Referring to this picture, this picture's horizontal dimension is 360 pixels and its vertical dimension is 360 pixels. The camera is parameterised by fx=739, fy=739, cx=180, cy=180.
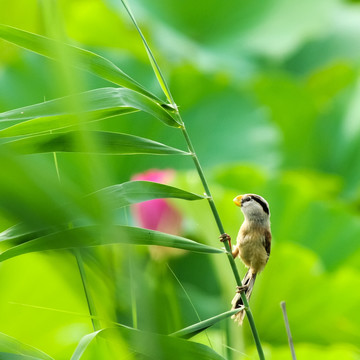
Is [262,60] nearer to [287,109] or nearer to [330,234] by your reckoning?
[287,109]

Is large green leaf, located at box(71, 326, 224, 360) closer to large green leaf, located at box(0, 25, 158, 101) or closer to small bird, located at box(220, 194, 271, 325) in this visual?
small bird, located at box(220, 194, 271, 325)

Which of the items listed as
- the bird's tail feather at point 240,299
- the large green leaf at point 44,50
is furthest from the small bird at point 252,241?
the large green leaf at point 44,50

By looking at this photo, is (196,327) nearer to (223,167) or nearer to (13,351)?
(13,351)

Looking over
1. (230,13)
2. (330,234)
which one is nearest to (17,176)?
(330,234)

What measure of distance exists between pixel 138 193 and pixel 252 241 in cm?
8

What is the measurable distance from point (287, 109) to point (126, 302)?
2071 millimetres

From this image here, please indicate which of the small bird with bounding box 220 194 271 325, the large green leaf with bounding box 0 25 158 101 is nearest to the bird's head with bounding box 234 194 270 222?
the small bird with bounding box 220 194 271 325

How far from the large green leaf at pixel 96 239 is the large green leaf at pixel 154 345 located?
0.04 meters

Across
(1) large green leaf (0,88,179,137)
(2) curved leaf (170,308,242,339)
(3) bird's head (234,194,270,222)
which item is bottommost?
(2) curved leaf (170,308,242,339)

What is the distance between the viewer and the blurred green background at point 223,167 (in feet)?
0.99

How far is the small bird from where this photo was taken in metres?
0.42

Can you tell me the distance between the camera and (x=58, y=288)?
4.44ft

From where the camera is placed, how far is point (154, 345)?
307 mm

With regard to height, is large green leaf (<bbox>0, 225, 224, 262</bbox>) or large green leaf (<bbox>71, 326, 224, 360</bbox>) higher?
large green leaf (<bbox>0, 225, 224, 262</bbox>)
